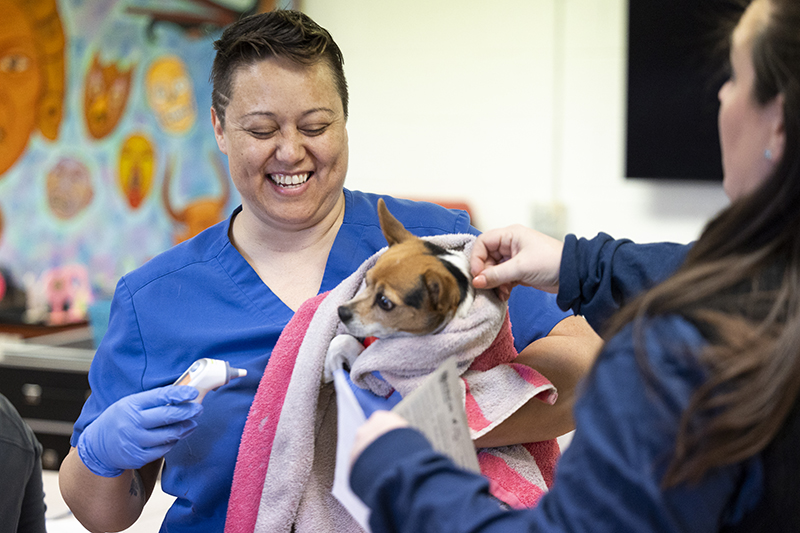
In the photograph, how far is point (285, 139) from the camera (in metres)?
1.21

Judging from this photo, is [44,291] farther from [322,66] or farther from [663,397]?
[663,397]

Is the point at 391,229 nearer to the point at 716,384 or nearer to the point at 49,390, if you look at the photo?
the point at 716,384

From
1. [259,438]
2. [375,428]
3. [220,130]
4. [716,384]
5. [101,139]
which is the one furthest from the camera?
[101,139]

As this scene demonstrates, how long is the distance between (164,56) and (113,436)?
2.38 meters

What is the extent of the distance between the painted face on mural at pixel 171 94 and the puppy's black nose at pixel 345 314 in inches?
91.1

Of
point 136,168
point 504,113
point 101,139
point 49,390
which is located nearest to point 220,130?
point 504,113

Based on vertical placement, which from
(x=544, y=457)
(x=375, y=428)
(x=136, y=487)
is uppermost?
(x=375, y=428)

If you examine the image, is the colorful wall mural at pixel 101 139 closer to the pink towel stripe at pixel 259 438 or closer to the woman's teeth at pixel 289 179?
the woman's teeth at pixel 289 179

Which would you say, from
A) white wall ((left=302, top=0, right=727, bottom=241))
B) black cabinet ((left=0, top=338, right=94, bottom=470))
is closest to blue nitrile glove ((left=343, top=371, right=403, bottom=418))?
white wall ((left=302, top=0, right=727, bottom=241))

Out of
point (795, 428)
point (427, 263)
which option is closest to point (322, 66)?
point (427, 263)

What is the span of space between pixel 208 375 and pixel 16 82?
2.80m

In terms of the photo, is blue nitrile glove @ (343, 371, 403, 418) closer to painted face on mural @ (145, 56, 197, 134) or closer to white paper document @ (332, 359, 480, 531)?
white paper document @ (332, 359, 480, 531)

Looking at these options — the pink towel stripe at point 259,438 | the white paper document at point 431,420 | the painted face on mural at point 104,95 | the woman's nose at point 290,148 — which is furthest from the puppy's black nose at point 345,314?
the painted face on mural at point 104,95

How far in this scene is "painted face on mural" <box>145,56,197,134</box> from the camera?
9.93 ft
